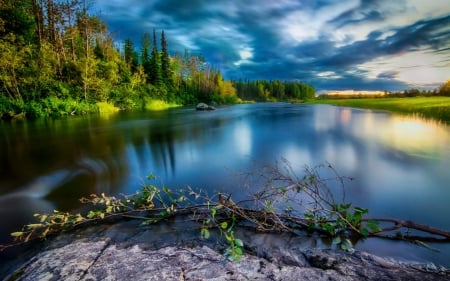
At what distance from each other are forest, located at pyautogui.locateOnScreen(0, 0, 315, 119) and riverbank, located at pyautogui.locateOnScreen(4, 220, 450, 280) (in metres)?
22.7

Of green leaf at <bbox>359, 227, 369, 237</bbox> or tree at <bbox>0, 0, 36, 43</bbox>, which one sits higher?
tree at <bbox>0, 0, 36, 43</bbox>

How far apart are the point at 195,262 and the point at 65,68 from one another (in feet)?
109

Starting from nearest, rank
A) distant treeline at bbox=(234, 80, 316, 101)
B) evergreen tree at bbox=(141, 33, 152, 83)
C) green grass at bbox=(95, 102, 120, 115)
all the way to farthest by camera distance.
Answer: green grass at bbox=(95, 102, 120, 115) → evergreen tree at bbox=(141, 33, 152, 83) → distant treeline at bbox=(234, 80, 316, 101)

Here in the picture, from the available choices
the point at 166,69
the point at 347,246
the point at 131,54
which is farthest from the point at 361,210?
the point at 131,54

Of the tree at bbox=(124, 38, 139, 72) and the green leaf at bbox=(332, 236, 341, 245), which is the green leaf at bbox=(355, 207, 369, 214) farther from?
the tree at bbox=(124, 38, 139, 72)

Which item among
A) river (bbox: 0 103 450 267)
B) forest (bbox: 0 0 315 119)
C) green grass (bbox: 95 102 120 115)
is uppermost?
forest (bbox: 0 0 315 119)

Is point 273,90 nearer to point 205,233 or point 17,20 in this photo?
point 17,20

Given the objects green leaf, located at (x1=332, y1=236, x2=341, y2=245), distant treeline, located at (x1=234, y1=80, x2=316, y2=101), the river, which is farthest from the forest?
distant treeline, located at (x1=234, y1=80, x2=316, y2=101)

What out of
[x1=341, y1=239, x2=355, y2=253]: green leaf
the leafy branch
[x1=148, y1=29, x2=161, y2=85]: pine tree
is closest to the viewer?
[x1=341, y1=239, x2=355, y2=253]: green leaf

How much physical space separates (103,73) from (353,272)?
3864 cm

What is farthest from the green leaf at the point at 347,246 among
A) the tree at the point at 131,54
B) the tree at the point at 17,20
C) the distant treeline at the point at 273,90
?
the distant treeline at the point at 273,90

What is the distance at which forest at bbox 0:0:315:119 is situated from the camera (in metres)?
21.4

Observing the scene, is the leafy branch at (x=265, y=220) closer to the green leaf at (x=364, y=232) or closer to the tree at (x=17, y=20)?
the green leaf at (x=364, y=232)

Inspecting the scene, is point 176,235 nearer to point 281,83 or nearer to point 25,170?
point 25,170
